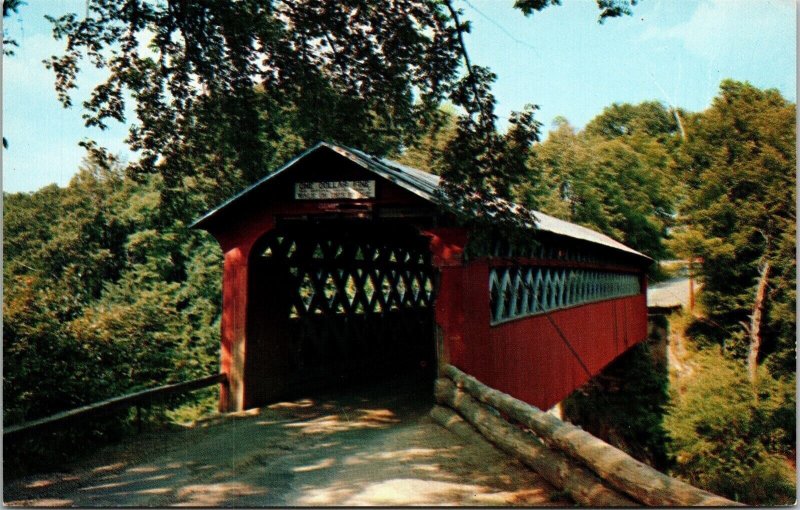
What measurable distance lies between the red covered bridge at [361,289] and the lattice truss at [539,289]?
0.11ft

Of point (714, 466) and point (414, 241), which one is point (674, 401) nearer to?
point (714, 466)

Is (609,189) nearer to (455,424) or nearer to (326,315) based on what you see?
(326,315)

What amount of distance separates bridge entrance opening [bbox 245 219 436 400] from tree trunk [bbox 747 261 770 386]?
19.3 ft

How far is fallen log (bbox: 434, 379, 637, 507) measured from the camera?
3.68 metres

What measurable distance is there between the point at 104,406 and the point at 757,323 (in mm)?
12746

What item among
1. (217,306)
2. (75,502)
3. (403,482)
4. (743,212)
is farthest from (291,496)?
(217,306)

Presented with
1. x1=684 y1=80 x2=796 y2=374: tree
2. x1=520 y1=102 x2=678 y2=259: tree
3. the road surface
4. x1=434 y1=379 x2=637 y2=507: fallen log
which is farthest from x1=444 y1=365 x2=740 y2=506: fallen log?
x1=520 y1=102 x2=678 y2=259: tree

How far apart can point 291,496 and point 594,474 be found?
2094 mm

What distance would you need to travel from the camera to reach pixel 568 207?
32.1 metres

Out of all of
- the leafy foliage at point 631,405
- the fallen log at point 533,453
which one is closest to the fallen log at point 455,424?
the fallen log at point 533,453

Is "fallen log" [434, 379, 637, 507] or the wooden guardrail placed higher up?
the wooden guardrail

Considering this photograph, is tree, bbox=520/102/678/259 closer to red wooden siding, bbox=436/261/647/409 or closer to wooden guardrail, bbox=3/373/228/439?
red wooden siding, bbox=436/261/647/409

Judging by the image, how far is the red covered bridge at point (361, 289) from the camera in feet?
21.5

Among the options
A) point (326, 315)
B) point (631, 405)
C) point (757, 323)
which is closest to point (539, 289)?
point (326, 315)
